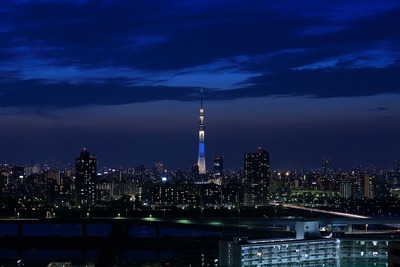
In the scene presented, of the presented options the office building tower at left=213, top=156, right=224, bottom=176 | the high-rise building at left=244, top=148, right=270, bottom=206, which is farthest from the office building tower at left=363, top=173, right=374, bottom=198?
the office building tower at left=213, top=156, right=224, bottom=176

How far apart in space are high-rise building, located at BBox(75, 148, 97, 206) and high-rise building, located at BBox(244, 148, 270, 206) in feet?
22.5

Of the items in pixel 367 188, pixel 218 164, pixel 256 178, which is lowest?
pixel 367 188

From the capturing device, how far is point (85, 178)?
33875 millimetres

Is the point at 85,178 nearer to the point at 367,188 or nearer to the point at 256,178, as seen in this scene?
the point at 256,178

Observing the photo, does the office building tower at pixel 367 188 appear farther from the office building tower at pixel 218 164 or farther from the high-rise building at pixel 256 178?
the office building tower at pixel 218 164

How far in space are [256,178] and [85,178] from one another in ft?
26.7

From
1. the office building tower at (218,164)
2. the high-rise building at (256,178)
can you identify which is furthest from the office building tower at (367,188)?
the office building tower at (218,164)

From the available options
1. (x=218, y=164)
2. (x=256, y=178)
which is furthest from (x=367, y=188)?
(x=218, y=164)

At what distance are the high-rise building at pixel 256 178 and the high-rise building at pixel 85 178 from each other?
686 centimetres

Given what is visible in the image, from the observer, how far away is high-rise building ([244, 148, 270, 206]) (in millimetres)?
34094

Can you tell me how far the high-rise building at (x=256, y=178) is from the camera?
112 feet

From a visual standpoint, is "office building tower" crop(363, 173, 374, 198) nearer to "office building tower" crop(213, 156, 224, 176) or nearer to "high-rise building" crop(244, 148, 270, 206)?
"high-rise building" crop(244, 148, 270, 206)

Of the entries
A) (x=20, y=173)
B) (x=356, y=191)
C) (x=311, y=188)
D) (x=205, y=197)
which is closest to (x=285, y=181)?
(x=311, y=188)

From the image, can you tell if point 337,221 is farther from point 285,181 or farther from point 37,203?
point 285,181
